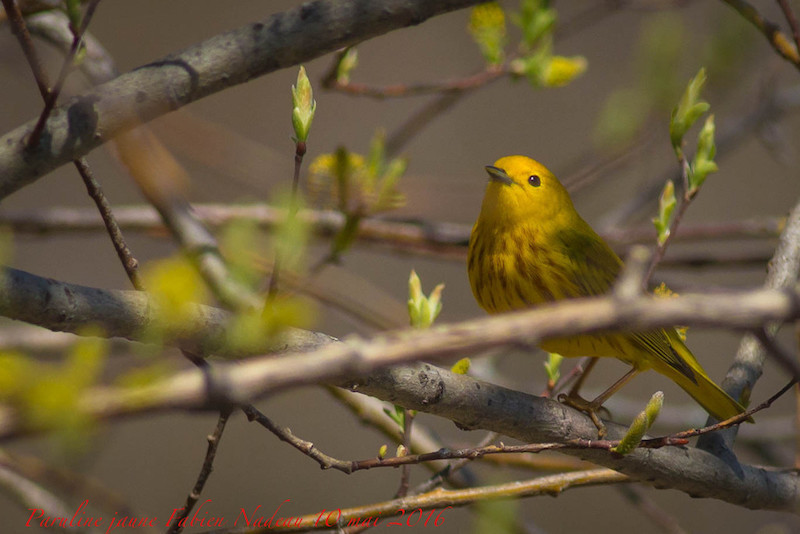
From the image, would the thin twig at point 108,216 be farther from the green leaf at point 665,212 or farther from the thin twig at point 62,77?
the green leaf at point 665,212

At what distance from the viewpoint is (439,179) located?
3869 mm

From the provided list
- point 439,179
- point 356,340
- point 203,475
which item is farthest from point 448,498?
point 439,179

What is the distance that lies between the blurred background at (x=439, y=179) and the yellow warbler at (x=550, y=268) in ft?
2.00

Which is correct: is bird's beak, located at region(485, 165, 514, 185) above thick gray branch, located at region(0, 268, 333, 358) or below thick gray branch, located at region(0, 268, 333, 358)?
below

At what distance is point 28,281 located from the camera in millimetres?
858

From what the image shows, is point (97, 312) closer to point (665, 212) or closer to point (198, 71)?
point (198, 71)

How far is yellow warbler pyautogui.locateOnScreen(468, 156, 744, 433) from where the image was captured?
2.10 meters

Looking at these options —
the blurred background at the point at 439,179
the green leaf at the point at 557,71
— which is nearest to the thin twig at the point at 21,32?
the green leaf at the point at 557,71

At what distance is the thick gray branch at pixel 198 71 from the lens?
1.11m

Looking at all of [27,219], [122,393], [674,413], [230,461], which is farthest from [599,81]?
[122,393]

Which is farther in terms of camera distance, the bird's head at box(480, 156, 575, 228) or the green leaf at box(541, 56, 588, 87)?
the bird's head at box(480, 156, 575, 228)

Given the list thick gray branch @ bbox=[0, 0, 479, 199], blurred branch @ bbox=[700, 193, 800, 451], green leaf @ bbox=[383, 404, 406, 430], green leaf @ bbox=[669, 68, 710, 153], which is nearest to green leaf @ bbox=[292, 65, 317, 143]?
thick gray branch @ bbox=[0, 0, 479, 199]

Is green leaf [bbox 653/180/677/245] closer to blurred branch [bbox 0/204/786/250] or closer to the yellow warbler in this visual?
the yellow warbler

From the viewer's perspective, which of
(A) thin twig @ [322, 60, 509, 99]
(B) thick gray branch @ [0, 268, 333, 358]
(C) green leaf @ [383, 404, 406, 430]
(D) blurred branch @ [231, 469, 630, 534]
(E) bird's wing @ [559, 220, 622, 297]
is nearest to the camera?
(B) thick gray branch @ [0, 268, 333, 358]
